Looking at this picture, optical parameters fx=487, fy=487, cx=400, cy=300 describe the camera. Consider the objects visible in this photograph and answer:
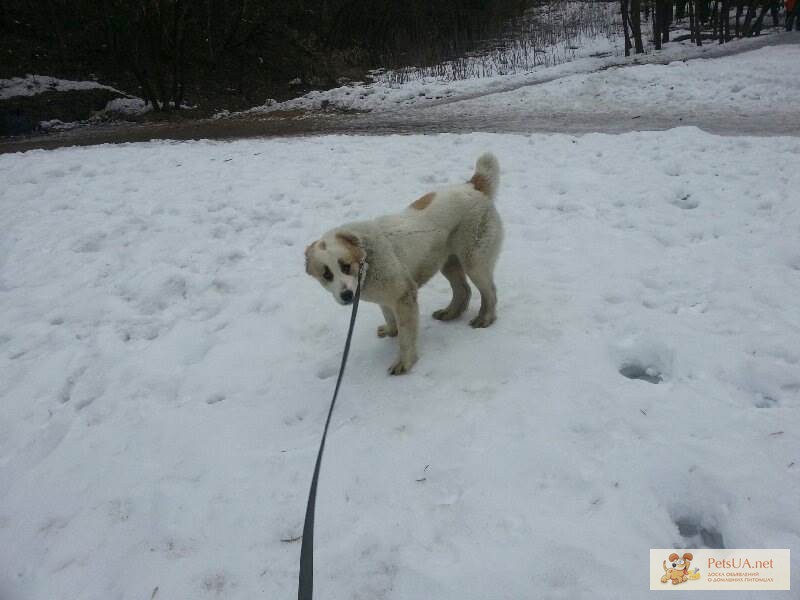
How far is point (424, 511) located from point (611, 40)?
30.1m

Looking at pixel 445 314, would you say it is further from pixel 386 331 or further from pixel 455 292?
pixel 386 331

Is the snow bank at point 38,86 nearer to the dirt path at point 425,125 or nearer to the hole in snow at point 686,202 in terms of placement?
the dirt path at point 425,125

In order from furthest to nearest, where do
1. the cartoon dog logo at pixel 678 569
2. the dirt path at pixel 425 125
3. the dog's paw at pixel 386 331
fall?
1. the dirt path at pixel 425 125
2. the dog's paw at pixel 386 331
3. the cartoon dog logo at pixel 678 569

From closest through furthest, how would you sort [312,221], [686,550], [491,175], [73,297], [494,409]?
[686,550] < [494,409] < [491,175] < [73,297] < [312,221]

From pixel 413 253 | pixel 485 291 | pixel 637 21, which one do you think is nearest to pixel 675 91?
pixel 637 21

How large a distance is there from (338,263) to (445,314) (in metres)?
1.54

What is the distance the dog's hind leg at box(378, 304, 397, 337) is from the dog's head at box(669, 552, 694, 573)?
269 centimetres

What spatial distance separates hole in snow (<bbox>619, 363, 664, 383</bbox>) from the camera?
11.5 feet

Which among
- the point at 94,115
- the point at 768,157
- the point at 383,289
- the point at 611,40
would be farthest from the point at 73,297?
the point at 611,40

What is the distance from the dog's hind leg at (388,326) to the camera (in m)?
4.36

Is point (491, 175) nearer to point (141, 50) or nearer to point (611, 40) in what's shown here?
point (141, 50)

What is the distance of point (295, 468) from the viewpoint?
3.07 m

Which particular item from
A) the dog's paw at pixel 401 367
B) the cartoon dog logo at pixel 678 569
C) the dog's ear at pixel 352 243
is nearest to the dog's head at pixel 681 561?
the cartoon dog logo at pixel 678 569

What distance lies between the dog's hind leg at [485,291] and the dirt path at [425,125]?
8.56m
